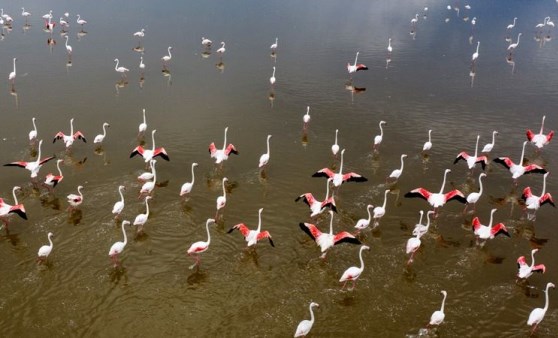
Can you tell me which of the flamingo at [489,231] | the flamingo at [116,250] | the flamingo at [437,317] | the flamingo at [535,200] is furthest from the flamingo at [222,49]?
the flamingo at [437,317]

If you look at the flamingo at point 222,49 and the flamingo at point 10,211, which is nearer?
the flamingo at point 10,211

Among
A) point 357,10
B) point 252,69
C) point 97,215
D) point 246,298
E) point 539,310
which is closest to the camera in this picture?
point 539,310

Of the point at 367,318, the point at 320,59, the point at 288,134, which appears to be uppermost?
the point at 320,59

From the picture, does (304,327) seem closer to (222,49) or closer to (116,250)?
(116,250)

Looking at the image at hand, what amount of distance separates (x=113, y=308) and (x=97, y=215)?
4029mm

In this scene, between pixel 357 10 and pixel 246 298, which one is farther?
pixel 357 10

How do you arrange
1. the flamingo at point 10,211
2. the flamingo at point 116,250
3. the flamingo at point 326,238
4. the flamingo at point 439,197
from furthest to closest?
the flamingo at point 439,197, the flamingo at point 10,211, the flamingo at point 326,238, the flamingo at point 116,250

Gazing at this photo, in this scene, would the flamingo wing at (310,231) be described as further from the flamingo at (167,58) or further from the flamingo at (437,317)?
the flamingo at (167,58)

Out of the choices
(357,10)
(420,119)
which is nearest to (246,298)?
(420,119)

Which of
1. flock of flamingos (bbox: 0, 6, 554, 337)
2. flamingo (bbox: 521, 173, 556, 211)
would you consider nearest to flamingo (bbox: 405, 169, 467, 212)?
flock of flamingos (bbox: 0, 6, 554, 337)

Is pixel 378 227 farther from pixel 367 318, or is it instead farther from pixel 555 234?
pixel 555 234

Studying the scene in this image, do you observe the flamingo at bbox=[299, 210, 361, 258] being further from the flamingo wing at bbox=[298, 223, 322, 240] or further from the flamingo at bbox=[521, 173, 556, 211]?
the flamingo at bbox=[521, 173, 556, 211]

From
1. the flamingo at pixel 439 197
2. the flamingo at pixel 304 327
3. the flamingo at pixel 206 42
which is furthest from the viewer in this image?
the flamingo at pixel 206 42

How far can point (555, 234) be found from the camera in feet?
47.3
